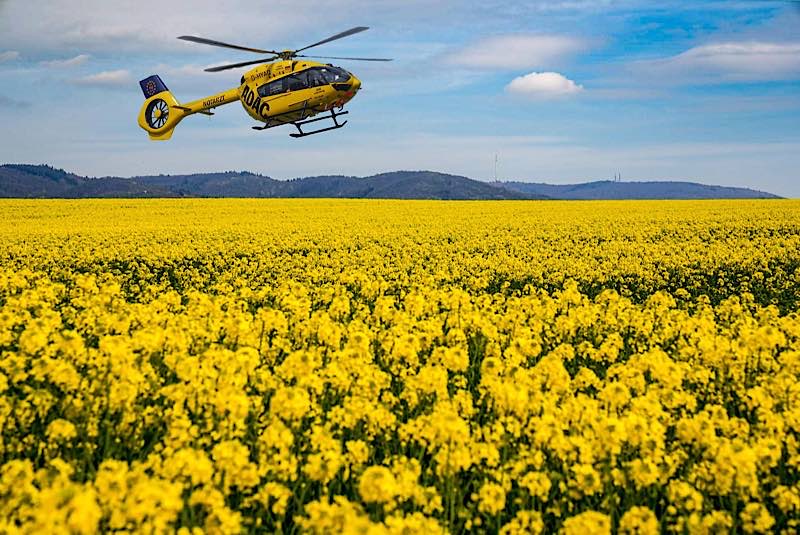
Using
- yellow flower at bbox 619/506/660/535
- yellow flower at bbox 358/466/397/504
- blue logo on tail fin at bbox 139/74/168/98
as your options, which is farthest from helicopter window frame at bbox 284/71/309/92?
yellow flower at bbox 619/506/660/535

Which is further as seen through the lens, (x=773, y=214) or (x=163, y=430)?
(x=773, y=214)

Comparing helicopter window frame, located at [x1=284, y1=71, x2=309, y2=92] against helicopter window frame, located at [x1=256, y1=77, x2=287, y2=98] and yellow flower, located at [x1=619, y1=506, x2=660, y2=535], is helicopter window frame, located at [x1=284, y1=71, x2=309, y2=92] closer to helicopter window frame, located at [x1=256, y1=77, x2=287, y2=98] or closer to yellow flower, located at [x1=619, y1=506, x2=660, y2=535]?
helicopter window frame, located at [x1=256, y1=77, x2=287, y2=98]

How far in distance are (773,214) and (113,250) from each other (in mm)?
32718

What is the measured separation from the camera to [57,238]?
26.0m

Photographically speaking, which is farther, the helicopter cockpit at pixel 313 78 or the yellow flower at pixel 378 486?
the helicopter cockpit at pixel 313 78

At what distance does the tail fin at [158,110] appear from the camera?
120 ft

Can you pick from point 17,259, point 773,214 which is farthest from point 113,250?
point 773,214

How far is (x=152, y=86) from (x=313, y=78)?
19.6 meters

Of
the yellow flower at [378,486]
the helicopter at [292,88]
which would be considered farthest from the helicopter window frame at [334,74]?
the yellow flower at [378,486]

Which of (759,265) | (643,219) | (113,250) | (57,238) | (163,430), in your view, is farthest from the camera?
(643,219)

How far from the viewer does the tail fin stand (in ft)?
120

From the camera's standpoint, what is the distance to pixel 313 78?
78.9 feet

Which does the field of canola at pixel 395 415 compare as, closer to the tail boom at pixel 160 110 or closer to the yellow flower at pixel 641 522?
the yellow flower at pixel 641 522

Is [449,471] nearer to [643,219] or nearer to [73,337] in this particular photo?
[73,337]
